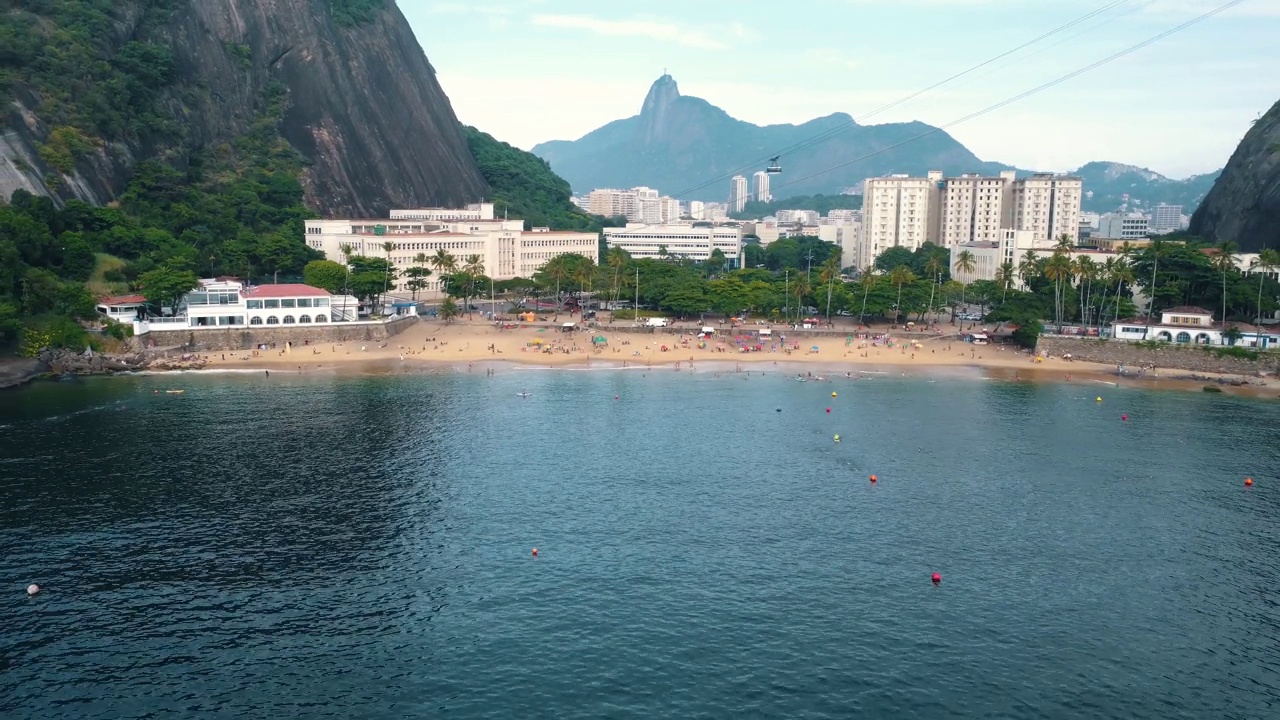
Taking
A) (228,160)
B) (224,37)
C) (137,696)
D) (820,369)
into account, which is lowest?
(137,696)

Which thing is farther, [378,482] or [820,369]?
[820,369]

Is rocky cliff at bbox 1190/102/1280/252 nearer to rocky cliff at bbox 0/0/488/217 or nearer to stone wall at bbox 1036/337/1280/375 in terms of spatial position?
stone wall at bbox 1036/337/1280/375

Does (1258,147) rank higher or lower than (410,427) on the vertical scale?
higher

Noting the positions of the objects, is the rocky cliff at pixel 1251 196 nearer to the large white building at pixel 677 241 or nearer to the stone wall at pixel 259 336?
the large white building at pixel 677 241

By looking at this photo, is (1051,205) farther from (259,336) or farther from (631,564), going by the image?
(631,564)

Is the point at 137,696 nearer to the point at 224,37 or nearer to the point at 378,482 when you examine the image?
the point at 378,482

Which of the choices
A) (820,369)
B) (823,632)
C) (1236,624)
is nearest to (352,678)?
(823,632)

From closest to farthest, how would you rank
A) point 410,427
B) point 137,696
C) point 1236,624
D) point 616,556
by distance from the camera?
point 137,696
point 1236,624
point 616,556
point 410,427
